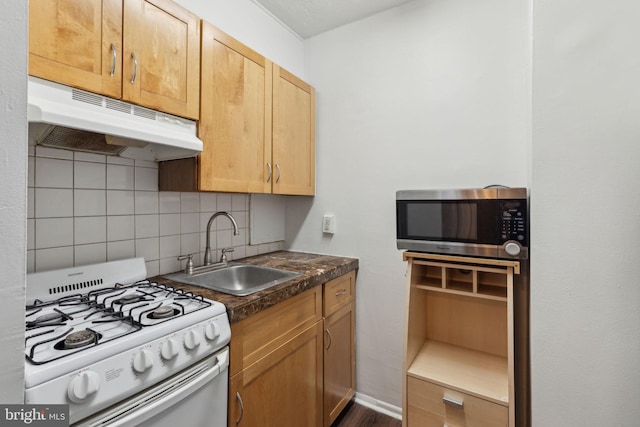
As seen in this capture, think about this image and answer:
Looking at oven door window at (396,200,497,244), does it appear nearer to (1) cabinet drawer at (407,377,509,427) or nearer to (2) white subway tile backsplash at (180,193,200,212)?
(1) cabinet drawer at (407,377,509,427)

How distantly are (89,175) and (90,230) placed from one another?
23 cm

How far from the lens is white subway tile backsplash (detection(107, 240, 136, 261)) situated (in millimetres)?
1306

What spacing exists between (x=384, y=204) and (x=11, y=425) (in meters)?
1.69

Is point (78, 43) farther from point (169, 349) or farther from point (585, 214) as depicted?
point (585, 214)

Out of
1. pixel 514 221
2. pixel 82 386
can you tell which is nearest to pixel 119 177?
pixel 82 386

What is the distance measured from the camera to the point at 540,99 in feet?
3.45

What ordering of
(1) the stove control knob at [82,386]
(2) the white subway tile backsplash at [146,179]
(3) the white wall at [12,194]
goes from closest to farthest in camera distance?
(3) the white wall at [12,194] < (1) the stove control knob at [82,386] < (2) the white subway tile backsplash at [146,179]

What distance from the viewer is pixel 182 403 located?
0.92 meters

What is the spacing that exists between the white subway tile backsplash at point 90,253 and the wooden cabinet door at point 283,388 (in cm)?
77

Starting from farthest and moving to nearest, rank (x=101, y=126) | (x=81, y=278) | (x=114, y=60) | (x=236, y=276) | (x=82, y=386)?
(x=236, y=276), (x=81, y=278), (x=114, y=60), (x=101, y=126), (x=82, y=386)

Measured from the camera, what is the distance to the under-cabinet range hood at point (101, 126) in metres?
0.86

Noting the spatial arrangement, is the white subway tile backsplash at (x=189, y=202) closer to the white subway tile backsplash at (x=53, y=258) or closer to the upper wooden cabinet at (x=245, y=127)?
the upper wooden cabinet at (x=245, y=127)

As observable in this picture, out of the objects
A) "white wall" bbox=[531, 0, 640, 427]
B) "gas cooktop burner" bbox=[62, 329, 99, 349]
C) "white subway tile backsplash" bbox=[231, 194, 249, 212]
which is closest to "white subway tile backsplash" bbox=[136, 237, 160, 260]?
"white subway tile backsplash" bbox=[231, 194, 249, 212]

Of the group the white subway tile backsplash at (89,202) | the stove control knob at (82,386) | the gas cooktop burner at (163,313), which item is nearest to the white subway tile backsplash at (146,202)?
the white subway tile backsplash at (89,202)
